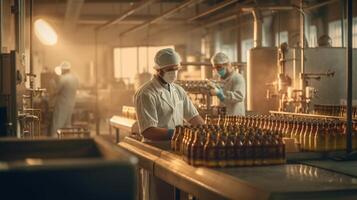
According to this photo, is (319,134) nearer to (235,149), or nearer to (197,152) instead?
(235,149)

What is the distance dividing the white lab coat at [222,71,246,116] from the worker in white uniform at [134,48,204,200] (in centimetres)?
201

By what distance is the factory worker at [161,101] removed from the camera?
4.24 meters

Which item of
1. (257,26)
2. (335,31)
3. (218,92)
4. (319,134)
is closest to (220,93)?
(218,92)

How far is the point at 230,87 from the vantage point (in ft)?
22.4

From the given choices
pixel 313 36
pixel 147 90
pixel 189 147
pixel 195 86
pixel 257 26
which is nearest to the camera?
pixel 189 147

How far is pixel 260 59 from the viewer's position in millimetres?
6996

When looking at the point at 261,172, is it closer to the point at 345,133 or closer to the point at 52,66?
the point at 345,133

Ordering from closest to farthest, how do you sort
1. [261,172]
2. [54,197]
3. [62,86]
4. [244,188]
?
[54,197] → [244,188] → [261,172] → [62,86]

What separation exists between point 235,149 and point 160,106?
4.53ft

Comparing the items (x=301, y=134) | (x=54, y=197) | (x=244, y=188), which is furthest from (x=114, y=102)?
(x=54, y=197)

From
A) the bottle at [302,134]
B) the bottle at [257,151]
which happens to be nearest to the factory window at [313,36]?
the bottle at [302,134]

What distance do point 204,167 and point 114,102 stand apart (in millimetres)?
7633

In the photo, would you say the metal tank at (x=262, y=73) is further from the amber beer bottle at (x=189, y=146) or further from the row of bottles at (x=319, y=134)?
the amber beer bottle at (x=189, y=146)

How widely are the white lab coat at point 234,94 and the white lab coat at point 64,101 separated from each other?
13.6 ft
